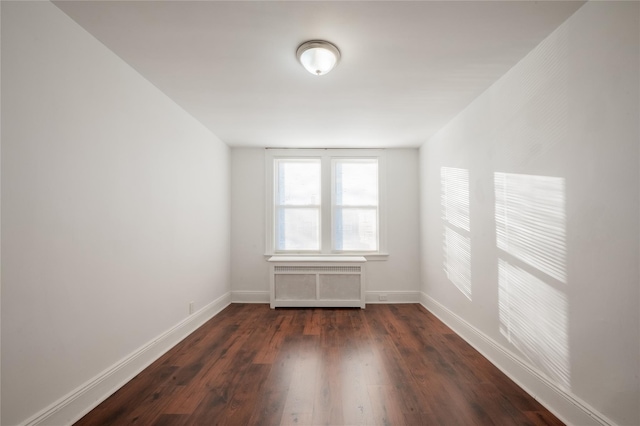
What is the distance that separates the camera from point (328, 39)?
2.12m

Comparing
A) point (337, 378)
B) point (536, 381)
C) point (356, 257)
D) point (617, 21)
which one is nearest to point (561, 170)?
point (617, 21)

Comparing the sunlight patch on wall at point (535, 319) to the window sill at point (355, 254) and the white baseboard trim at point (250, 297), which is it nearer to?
the window sill at point (355, 254)

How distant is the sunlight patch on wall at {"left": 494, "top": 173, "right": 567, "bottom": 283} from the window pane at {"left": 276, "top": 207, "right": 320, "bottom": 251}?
2.94m

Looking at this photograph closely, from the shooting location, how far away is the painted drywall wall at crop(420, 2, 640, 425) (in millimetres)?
1576

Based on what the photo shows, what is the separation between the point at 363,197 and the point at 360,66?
9.43 feet

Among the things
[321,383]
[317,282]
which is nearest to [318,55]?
[321,383]

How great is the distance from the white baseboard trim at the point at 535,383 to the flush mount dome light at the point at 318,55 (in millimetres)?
2682

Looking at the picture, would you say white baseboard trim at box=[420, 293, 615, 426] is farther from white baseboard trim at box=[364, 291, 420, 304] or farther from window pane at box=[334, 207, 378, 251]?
window pane at box=[334, 207, 378, 251]

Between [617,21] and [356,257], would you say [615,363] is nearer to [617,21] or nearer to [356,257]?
[617,21]

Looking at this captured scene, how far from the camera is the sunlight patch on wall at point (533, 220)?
201 centimetres

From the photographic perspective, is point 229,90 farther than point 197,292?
No

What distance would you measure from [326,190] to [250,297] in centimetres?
214

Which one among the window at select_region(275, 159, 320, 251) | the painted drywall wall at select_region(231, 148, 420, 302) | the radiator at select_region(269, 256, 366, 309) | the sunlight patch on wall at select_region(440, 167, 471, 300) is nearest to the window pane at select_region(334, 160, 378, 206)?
the painted drywall wall at select_region(231, 148, 420, 302)

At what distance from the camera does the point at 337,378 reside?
242 cm
